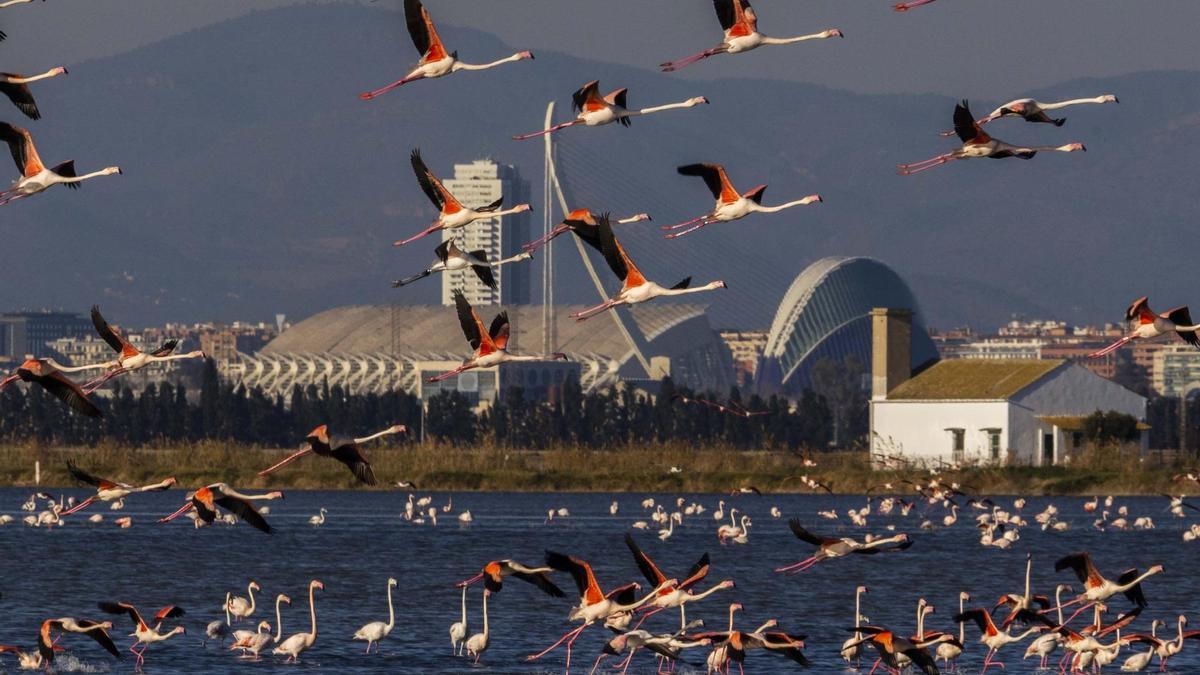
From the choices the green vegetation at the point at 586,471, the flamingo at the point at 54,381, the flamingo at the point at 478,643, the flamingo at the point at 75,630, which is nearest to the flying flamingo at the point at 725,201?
the flamingo at the point at 478,643

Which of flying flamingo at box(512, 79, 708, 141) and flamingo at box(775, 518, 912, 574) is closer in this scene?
flamingo at box(775, 518, 912, 574)

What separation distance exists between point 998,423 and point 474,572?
169ft

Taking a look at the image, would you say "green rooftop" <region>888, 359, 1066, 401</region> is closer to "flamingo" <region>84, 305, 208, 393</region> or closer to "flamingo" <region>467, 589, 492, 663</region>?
"flamingo" <region>467, 589, 492, 663</region>

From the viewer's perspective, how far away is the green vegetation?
9625 centimetres

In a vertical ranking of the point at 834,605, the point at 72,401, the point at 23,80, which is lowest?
the point at 834,605

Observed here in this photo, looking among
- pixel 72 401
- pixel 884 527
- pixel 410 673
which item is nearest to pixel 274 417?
pixel 884 527

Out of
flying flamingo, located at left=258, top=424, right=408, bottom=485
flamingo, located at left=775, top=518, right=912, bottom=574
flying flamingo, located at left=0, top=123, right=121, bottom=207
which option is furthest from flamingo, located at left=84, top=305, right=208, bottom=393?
flamingo, located at left=775, top=518, right=912, bottom=574

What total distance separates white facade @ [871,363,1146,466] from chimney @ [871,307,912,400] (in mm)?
1768

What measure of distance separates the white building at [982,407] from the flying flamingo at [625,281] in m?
69.8

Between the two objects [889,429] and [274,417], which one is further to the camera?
[274,417]

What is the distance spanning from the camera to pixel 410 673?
123 feet

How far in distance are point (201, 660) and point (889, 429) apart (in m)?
74.3

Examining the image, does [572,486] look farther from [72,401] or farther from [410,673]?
[72,401]

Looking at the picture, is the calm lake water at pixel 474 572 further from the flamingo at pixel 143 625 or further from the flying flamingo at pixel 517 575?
the flying flamingo at pixel 517 575
